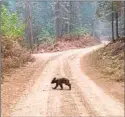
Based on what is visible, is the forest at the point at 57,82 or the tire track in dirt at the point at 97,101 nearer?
the tire track in dirt at the point at 97,101

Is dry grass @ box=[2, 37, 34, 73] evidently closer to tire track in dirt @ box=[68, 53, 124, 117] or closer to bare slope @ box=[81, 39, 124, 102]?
bare slope @ box=[81, 39, 124, 102]

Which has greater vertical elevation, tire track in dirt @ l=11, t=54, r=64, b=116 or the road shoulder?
tire track in dirt @ l=11, t=54, r=64, b=116

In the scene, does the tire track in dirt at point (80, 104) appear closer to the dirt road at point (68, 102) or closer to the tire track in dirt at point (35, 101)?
the dirt road at point (68, 102)

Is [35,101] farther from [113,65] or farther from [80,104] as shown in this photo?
[113,65]

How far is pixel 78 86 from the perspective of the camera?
23016 mm

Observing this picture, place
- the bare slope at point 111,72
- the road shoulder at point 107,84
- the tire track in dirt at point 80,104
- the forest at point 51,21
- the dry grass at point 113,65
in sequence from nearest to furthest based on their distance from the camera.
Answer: the tire track in dirt at point 80,104 → the road shoulder at point 107,84 → the bare slope at point 111,72 → the dry grass at point 113,65 → the forest at point 51,21

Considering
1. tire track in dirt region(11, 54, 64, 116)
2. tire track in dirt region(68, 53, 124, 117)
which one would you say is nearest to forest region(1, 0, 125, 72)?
Result: tire track in dirt region(11, 54, 64, 116)

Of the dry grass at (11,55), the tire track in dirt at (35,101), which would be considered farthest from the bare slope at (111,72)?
the dry grass at (11,55)

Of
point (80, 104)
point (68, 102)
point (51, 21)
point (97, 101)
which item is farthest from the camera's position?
point (51, 21)

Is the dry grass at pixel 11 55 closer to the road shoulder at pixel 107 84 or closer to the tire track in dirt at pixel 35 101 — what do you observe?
the road shoulder at pixel 107 84

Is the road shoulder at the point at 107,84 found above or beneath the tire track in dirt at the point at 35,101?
beneath

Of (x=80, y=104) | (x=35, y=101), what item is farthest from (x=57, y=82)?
(x=80, y=104)

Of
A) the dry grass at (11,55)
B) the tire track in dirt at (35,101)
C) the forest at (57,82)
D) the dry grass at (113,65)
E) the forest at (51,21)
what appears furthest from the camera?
the forest at (51,21)

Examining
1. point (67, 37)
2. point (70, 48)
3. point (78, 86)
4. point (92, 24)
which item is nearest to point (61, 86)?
point (78, 86)
